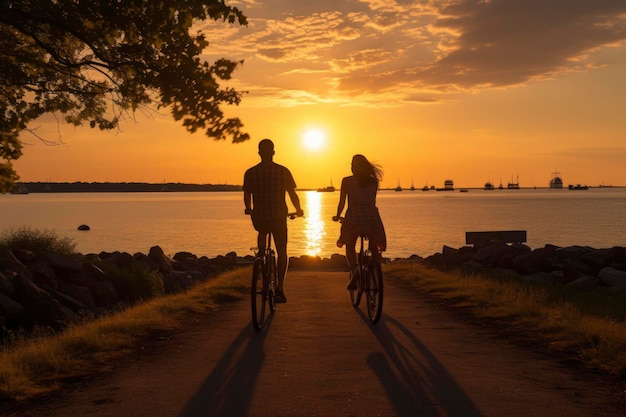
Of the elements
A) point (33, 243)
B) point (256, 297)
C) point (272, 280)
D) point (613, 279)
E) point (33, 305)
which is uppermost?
point (272, 280)

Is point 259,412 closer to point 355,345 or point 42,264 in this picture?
point 355,345

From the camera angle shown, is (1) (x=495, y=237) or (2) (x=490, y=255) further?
(1) (x=495, y=237)

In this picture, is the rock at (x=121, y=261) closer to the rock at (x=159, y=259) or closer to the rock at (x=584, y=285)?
the rock at (x=159, y=259)

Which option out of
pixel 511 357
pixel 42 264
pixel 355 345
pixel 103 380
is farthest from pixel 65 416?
pixel 42 264

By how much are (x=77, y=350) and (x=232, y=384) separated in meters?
2.70

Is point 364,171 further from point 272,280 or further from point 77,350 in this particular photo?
point 77,350

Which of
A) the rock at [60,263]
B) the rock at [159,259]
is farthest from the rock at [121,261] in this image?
the rock at [60,263]

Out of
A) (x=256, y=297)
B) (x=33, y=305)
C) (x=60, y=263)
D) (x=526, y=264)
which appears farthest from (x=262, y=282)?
(x=526, y=264)

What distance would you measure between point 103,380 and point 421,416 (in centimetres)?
351

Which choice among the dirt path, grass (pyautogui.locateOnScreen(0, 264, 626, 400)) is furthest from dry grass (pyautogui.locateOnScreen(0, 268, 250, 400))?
the dirt path

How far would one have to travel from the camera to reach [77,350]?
855 centimetres

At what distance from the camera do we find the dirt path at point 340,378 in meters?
6.03

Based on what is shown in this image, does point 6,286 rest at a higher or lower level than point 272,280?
lower

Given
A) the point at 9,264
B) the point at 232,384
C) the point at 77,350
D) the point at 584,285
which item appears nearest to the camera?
the point at 232,384
